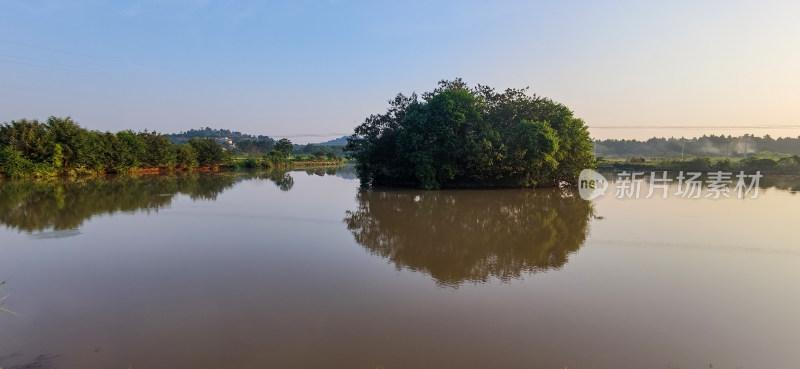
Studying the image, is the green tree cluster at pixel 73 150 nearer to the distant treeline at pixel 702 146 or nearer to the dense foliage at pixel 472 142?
the dense foliage at pixel 472 142

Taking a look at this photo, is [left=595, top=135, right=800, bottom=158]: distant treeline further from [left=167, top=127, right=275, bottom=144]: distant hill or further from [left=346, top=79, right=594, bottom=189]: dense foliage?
[left=167, top=127, right=275, bottom=144]: distant hill

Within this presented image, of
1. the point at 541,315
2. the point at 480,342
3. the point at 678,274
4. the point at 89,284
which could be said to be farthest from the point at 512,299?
the point at 89,284

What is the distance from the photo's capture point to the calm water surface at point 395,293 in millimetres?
3969

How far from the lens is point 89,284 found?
5961 millimetres

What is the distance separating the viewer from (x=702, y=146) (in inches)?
3499

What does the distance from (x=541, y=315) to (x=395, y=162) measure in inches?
790

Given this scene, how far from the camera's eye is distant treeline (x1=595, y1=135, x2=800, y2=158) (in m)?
79.6

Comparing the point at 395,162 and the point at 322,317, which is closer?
the point at 322,317

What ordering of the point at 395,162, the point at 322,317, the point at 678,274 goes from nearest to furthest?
the point at 322,317 < the point at 678,274 < the point at 395,162

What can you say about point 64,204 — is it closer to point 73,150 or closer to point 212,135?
point 73,150

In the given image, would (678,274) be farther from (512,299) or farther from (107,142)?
(107,142)

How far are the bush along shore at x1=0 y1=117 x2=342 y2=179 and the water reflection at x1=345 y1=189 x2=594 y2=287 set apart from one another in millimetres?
24157

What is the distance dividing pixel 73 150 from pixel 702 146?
380 ft

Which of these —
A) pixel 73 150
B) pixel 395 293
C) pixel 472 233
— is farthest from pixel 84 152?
pixel 395 293
